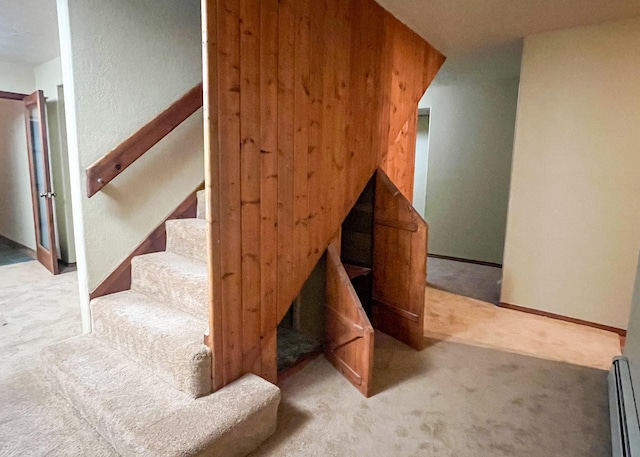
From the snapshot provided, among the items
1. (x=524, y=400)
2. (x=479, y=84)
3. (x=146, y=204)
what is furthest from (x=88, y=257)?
(x=479, y=84)

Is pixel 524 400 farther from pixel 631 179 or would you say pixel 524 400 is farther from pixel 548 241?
pixel 631 179

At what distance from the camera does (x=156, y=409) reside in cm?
145

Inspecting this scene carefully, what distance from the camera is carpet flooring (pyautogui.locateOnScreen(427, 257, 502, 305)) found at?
365 cm

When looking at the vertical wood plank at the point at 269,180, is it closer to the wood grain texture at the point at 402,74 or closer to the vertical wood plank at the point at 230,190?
the vertical wood plank at the point at 230,190

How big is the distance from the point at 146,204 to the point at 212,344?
→ 1.21 meters

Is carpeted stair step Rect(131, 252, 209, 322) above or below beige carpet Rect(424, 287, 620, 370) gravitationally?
above

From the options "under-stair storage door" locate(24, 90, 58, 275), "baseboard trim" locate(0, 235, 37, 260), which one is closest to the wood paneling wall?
"under-stair storage door" locate(24, 90, 58, 275)

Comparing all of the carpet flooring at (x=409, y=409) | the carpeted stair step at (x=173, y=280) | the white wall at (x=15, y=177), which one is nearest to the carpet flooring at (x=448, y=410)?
the carpet flooring at (x=409, y=409)

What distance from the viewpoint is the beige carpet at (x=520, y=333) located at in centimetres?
246

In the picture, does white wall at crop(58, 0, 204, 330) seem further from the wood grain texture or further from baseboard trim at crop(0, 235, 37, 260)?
baseboard trim at crop(0, 235, 37, 260)

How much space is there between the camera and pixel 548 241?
3014mm

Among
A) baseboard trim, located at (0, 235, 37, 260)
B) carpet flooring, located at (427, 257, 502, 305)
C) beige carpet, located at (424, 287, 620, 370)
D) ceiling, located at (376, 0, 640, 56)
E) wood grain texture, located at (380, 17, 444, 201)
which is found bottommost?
beige carpet, located at (424, 287, 620, 370)

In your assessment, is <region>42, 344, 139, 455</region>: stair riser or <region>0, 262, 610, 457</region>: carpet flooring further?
<region>0, 262, 610, 457</region>: carpet flooring

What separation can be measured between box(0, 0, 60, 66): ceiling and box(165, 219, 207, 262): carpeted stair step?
6.07 feet
